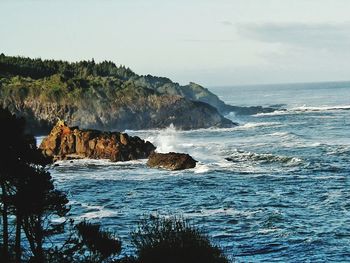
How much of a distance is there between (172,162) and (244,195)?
1751 centimetres

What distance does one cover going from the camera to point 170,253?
24.8 metres

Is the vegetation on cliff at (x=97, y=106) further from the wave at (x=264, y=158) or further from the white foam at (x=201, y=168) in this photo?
the white foam at (x=201, y=168)

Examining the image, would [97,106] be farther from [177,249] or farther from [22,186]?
[177,249]

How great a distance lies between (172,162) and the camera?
7006 centimetres

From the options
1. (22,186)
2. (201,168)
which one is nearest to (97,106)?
(201,168)

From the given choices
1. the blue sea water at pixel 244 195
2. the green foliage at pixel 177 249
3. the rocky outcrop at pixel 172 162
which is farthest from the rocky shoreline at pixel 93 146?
the green foliage at pixel 177 249

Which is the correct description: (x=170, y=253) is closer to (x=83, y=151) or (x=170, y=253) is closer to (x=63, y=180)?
(x=63, y=180)

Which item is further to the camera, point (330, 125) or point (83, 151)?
point (330, 125)

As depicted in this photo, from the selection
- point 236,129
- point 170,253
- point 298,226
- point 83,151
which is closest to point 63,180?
point 83,151

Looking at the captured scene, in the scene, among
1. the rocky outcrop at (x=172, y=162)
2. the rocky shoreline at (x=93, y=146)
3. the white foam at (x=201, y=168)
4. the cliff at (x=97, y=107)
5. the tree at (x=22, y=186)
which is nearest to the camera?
the tree at (x=22, y=186)

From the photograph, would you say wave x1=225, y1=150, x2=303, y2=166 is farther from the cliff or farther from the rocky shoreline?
the cliff

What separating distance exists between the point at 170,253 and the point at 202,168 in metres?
44.7

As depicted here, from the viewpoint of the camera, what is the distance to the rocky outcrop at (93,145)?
252ft

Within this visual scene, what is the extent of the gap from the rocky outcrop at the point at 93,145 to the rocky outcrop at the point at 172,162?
5953 millimetres
